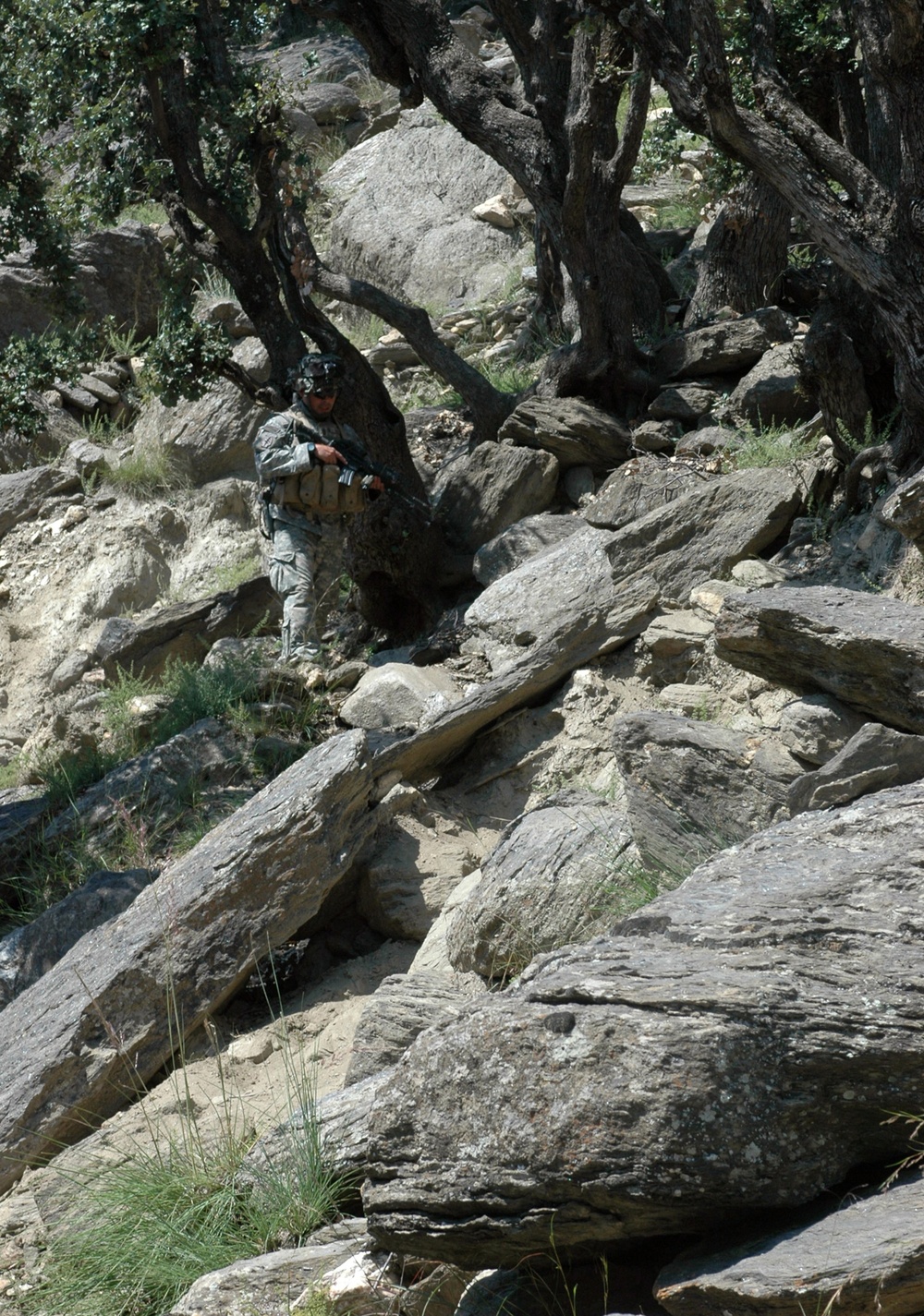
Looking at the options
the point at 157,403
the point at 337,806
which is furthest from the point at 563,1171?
the point at 157,403

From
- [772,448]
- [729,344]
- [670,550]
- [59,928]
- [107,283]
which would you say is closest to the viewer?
[59,928]

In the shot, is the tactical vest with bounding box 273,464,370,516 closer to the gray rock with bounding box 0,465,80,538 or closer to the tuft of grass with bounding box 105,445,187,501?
the tuft of grass with bounding box 105,445,187,501

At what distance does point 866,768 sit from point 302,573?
532 centimetres

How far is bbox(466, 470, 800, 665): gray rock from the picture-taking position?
21.7 ft

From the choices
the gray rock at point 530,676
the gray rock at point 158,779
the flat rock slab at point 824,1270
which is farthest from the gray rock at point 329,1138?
the gray rock at point 158,779

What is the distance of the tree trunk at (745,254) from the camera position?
8945 millimetres

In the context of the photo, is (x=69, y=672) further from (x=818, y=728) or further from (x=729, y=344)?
(x=818, y=728)

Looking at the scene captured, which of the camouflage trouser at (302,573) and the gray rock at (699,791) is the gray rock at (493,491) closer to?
the camouflage trouser at (302,573)

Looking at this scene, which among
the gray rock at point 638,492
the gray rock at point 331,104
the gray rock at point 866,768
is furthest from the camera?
the gray rock at point 331,104

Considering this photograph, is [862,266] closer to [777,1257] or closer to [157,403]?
[777,1257]

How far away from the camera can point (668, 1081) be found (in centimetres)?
236

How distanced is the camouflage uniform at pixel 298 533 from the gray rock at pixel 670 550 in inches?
63.1

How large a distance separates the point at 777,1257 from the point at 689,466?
19.7 feet

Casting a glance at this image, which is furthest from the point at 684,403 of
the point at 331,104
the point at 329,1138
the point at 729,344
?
the point at 331,104
